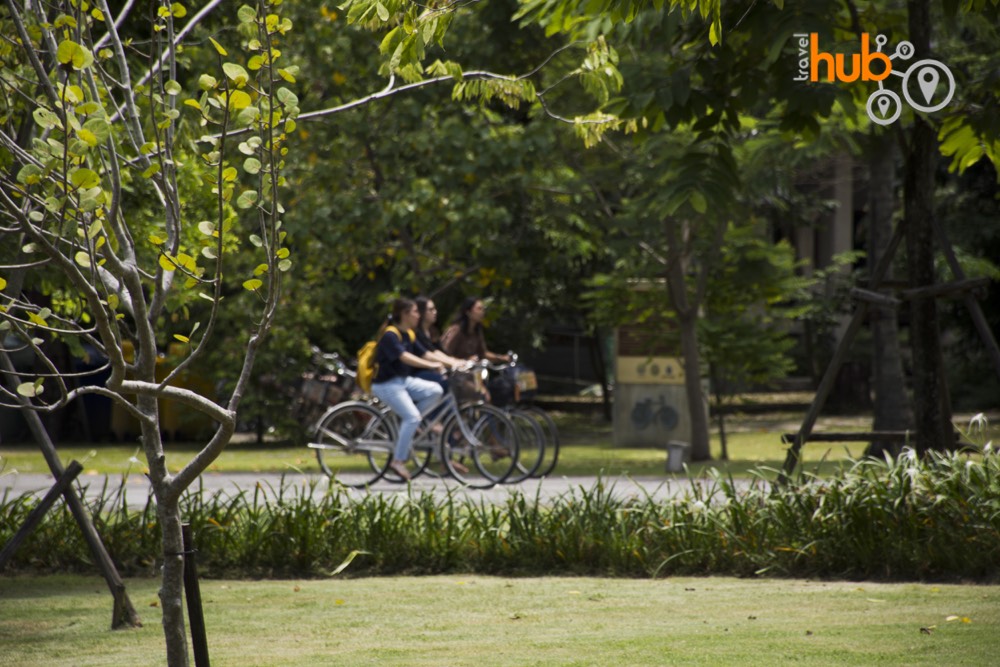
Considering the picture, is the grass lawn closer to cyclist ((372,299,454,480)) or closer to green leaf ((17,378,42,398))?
cyclist ((372,299,454,480))

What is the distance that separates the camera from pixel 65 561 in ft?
28.4

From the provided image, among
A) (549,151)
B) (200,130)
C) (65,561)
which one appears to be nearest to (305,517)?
(65,561)

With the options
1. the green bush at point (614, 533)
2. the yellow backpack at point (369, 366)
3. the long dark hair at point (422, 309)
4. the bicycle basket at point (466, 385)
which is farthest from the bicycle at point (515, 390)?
the green bush at point (614, 533)

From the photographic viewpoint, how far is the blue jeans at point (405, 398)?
520 inches

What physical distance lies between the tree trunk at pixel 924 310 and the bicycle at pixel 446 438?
16.7 ft

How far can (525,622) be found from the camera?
6.73 metres

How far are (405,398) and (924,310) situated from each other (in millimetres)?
5712

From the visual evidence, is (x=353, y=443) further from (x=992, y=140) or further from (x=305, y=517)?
(x=992, y=140)

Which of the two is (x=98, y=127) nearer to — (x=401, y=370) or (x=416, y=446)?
(x=401, y=370)

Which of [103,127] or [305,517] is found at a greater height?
[103,127]

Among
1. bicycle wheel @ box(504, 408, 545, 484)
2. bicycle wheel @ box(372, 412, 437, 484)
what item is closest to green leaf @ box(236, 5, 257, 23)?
bicycle wheel @ box(504, 408, 545, 484)

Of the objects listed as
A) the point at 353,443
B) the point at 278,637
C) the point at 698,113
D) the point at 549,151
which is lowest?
the point at 278,637

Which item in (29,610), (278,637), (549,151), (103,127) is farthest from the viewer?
(549,151)

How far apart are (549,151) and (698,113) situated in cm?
881
